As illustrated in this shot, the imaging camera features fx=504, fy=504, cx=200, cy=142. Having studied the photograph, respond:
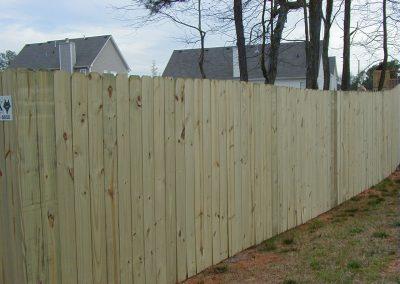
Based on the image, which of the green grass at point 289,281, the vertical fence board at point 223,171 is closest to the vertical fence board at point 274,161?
the vertical fence board at point 223,171

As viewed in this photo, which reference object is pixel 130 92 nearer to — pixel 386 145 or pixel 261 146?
pixel 261 146

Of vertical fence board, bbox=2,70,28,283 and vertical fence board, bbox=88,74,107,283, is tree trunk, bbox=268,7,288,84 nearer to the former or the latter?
vertical fence board, bbox=88,74,107,283

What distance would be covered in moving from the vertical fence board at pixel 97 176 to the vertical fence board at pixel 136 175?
320mm

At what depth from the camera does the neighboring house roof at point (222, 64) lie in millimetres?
37812

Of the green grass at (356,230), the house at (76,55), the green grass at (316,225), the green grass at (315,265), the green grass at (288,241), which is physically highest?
the house at (76,55)

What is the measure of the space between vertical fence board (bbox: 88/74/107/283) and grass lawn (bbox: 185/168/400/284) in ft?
3.79

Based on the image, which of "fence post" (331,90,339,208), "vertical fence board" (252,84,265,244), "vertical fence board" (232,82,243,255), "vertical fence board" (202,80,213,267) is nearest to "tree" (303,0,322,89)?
"fence post" (331,90,339,208)

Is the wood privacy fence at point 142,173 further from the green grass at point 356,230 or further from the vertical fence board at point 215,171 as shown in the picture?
the green grass at point 356,230

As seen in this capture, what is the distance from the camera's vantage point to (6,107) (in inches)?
120

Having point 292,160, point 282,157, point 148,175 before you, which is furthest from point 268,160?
point 148,175

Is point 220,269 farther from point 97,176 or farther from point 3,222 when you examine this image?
point 3,222

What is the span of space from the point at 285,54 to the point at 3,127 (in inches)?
1473

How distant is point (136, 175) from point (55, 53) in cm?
4262

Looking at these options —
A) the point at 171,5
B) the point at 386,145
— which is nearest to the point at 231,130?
the point at 386,145
